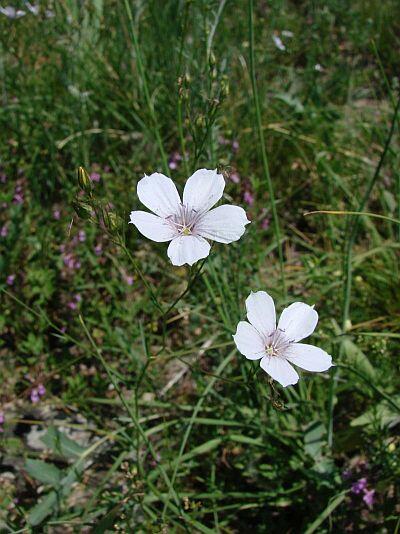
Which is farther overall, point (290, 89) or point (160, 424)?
point (290, 89)

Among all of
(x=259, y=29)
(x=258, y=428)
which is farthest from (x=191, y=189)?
(x=259, y=29)

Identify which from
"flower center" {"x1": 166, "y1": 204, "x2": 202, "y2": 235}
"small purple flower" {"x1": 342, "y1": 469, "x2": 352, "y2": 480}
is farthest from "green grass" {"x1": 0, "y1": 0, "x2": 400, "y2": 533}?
"flower center" {"x1": 166, "y1": 204, "x2": 202, "y2": 235}

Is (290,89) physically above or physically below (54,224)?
above

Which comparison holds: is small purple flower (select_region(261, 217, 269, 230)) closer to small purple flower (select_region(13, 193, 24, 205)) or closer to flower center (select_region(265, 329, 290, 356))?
small purple flower (select_region(13, 193, 24, 205))

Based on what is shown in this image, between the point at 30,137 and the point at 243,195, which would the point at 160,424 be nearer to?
the point at 243,195

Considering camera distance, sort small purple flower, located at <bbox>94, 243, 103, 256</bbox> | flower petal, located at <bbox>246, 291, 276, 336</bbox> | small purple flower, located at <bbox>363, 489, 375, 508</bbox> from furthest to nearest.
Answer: small purple flower, located at <bbox>94, 243, 103, 256</bbox> → small purple flower, located at <bbox>363, 489, 375, 508</bbox> → flower petal, located at <bbox>246, 291, 276, 336</bbox>

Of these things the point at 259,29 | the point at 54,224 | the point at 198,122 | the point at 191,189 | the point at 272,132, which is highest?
the point at 259,29

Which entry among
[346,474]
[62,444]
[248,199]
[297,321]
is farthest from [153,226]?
[248,199]
